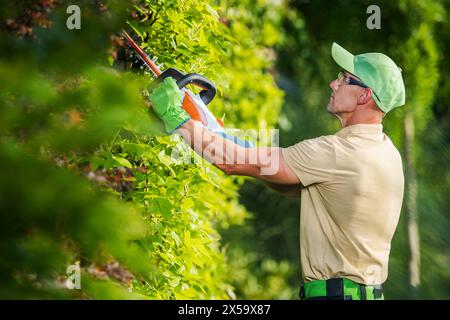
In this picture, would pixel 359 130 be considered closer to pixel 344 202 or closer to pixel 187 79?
pixel 344 202

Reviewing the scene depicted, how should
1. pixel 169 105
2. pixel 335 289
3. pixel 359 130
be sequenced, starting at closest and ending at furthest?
pixel 169 105
pixel 335 289
pixel 359 130

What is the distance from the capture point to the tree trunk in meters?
8.40

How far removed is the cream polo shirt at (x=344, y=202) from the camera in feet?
10.6

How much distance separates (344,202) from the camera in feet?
10.7

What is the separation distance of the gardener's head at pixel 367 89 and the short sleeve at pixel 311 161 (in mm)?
275

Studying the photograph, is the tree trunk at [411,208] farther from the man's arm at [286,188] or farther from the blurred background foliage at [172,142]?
the man's arm at [286,188]

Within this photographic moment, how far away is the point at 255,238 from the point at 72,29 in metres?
8.65

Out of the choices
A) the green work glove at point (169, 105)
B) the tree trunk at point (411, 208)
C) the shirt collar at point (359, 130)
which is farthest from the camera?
the tree trunk at point (411, 208)

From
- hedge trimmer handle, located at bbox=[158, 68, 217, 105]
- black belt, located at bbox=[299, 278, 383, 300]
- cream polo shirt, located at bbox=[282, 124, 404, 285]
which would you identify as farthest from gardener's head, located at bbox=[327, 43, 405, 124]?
black belt, located at bbox=[299, 278, 383, 300]

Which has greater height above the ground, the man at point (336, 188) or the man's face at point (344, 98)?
the man's face at point (344, 98)

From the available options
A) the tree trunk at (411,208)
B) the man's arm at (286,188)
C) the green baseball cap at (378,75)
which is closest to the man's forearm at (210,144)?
the man's arm at (286,188)

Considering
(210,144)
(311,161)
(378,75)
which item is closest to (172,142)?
(210,144)

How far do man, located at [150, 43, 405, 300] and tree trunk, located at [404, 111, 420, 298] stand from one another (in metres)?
5.19

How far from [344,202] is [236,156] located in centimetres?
48
